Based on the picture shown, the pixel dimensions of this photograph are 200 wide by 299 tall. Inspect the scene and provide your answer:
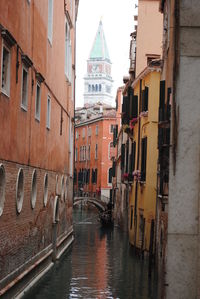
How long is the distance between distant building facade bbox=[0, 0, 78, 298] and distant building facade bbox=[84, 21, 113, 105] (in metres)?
155

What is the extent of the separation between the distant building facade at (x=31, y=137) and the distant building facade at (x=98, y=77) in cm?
15506

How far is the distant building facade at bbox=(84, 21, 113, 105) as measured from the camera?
178 m

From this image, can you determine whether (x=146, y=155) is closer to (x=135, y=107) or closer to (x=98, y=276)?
(x=135, y=107)

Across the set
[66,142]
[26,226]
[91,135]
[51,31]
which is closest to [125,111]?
[66,142]

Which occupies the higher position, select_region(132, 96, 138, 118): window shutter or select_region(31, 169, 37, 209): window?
select_region(132, 96, 138, 118): window shutter

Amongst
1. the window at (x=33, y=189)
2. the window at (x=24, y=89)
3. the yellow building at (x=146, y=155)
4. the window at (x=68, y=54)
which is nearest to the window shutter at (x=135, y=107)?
the yellow building at (x=146, y=155)

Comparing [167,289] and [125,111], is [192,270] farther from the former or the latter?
[125,111]

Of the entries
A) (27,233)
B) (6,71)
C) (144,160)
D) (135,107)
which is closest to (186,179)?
(6,71)

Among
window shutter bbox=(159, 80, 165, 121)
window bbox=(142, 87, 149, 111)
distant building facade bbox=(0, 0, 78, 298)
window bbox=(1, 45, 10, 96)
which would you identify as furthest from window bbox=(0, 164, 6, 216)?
window bbox=(142, 87, 149, 111)

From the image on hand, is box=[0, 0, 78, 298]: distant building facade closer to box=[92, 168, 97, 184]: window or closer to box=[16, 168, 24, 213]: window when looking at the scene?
box=[16, 168, 24, 213]: window

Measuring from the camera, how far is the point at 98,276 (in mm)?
19344

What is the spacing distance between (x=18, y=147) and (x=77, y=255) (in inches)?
467

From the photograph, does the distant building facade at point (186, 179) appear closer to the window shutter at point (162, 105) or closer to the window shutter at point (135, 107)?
the window shutter at point (162, 105)

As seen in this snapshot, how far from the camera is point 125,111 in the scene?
27594mm
